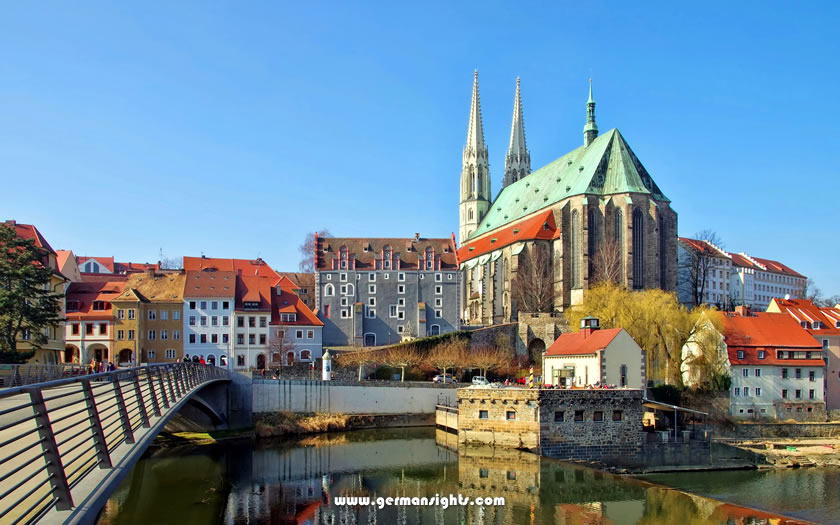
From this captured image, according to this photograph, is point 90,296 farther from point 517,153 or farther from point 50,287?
point 517,153

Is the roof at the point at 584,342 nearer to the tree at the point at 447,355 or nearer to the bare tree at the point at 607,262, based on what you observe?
the tree at the point at 447,355

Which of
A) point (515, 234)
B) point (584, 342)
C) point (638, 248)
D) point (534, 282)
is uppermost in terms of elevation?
point (515, 234)

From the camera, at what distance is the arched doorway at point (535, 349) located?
243 feet

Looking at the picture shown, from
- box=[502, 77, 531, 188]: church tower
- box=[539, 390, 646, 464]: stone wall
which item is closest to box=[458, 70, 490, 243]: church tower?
box=[502, 77, 531, 188]: church tower

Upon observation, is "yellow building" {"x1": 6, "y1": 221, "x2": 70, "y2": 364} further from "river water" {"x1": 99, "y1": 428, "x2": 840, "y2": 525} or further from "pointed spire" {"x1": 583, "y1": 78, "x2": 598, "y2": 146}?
"pointed spire" {"x1": 583, "y1": 78, "x2": 598, "y2": 146}

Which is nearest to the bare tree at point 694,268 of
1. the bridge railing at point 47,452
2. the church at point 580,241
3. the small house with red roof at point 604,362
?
the church at point 580,241

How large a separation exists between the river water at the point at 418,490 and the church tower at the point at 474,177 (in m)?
80.0

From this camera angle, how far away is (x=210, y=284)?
222ft

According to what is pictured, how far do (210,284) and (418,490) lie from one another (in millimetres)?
39731

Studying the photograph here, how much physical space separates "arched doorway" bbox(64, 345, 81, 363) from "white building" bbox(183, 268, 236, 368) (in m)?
8.53

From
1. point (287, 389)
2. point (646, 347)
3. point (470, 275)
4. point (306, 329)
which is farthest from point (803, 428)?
point (470, 275)

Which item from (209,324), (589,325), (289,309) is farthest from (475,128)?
(589,325)

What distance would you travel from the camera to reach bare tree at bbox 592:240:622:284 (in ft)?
269

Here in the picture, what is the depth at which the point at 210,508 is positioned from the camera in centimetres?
2895
